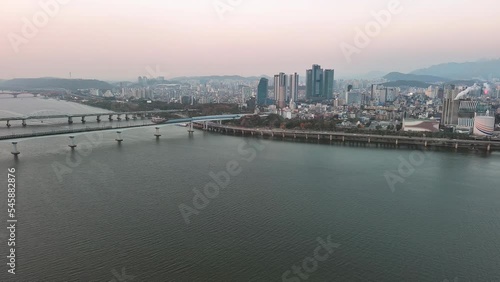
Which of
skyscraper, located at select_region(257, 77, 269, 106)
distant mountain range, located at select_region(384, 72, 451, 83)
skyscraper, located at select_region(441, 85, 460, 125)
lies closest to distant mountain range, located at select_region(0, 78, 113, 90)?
skyscraper, located at select_region(257, 77, 269, 106)

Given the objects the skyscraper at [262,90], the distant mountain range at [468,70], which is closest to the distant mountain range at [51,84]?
the skyscraper at [262,90]

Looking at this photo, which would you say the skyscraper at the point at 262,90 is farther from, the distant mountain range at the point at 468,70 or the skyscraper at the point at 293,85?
the distant mountain range at the point at 468,70

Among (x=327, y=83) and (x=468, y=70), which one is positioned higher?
(x=468, y=70)

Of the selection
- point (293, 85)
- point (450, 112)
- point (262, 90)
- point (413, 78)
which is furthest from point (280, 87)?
point (413, 78)

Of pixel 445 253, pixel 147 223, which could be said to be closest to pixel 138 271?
pixel 147 223

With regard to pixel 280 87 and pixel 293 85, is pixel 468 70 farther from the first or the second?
pixel 280 87

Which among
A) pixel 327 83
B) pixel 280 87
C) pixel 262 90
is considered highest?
pixel 327 83
